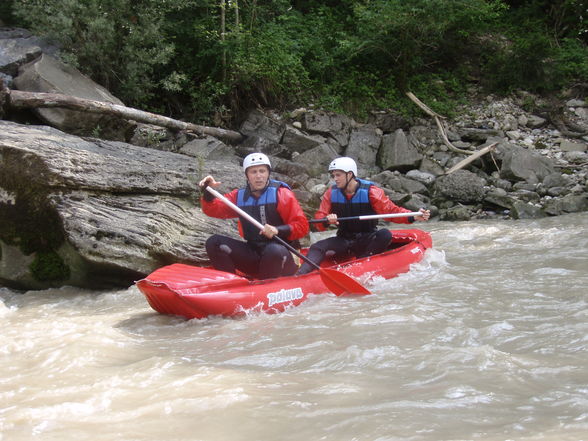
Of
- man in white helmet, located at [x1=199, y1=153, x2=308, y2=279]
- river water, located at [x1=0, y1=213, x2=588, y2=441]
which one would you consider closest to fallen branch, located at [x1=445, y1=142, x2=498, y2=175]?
river water, located at [x1=0, y1=213, x2=588, y2=441]

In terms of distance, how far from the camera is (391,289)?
4656mm

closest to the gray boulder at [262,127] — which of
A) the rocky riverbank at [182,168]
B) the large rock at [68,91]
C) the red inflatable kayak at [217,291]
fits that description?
the rocky riverbank at [182,168]

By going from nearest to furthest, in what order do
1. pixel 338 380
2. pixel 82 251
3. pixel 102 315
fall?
pixel 338 380 → pixel 102 315 → pixel 82 251

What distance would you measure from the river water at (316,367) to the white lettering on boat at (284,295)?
10 centimetres

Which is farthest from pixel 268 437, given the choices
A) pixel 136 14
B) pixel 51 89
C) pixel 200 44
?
pixel 200 44

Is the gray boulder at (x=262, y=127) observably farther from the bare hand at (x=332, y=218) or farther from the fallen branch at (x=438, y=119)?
the bare hand at (x=332, y=218)

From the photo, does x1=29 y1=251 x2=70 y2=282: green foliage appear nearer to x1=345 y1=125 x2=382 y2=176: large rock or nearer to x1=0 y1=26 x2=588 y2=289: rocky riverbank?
x1=0 y1=26 x2=588 y2=289: rocky riverbank

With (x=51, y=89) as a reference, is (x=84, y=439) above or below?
below

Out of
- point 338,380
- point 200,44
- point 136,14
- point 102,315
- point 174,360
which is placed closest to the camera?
point 338,380

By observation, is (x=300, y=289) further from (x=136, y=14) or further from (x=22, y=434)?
(x=136, y=14)

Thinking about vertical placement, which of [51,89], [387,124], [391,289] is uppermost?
[51,89]

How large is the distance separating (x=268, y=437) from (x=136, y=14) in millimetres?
9506

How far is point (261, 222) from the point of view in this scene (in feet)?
15.2

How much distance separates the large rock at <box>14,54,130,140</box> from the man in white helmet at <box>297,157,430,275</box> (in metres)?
4.67
